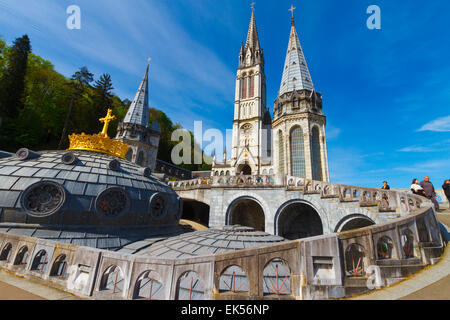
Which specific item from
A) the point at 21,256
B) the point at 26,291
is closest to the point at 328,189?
the point at 26,291

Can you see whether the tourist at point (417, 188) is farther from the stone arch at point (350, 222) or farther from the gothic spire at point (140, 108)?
the gothic spire at point (140, 108)

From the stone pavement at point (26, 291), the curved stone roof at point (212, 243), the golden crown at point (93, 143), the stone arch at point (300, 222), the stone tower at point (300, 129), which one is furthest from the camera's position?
the stone tower at point (300, 129)

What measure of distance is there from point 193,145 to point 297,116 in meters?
50.8

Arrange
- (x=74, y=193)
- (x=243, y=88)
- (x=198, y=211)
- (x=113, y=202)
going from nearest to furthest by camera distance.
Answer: (x=74, y=193) < (x=113, y=202) < (x=198, y=211) < (x=243, y=88)

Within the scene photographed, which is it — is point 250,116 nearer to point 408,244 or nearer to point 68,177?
point 68,177

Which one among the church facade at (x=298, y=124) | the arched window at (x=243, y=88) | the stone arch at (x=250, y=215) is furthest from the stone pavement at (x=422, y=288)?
the arched window at (x=243, y=88)

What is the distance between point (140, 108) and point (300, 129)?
29408 mm

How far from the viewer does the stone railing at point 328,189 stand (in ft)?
28.0

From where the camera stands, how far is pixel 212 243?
641 cm

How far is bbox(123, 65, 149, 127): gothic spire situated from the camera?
1412 inches

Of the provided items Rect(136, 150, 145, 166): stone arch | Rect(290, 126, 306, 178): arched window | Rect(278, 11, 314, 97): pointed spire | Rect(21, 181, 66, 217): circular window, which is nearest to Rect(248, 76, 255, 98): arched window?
Rect(278, 11, 314, 97): pointed spire

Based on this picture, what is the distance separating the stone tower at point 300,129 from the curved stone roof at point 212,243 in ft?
59.0
